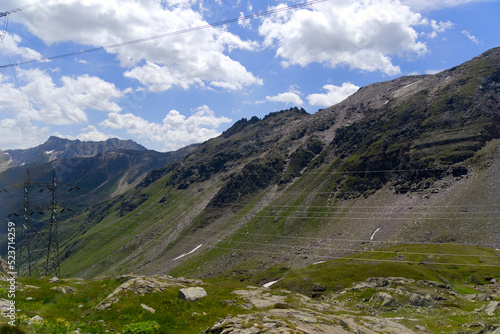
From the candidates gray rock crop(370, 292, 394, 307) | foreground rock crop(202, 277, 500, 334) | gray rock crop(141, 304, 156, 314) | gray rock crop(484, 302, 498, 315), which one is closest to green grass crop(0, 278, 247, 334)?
gray rock crop(141, 304, 156, 314)

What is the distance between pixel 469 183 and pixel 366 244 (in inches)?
3074

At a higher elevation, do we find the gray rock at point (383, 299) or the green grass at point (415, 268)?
the gray rock at point (383, 299)

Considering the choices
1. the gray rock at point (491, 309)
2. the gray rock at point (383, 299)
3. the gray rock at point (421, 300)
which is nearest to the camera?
the gray rock at point (491, 309)

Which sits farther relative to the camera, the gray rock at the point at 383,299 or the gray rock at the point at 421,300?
the gray rock at the point at 383,299

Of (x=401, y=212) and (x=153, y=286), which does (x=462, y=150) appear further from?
(x=153, y=286)

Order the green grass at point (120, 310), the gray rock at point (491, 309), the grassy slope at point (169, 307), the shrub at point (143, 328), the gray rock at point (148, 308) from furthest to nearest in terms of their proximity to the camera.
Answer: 1. the gray rock at point (491, 309)
2. the gray rock at point (148, 308)
3. the grassy slope at point (169, 307)
4. the green grass at point (120, 310)
5. the shrub at point (143, 328)

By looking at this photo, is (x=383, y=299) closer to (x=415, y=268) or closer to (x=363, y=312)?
(x=363, y=312)

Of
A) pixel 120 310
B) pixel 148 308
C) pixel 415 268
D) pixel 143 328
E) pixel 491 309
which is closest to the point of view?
pixel 143 328

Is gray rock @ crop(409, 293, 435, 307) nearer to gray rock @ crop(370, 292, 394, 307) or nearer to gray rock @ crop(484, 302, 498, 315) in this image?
gray rock @ crop(370, 292, 394, 307)

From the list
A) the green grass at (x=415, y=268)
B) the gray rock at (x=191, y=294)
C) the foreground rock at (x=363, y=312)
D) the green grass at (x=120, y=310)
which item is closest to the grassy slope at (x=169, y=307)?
the green grass at (x=120, y=310)

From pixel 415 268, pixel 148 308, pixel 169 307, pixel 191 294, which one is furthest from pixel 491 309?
pixel 415 268

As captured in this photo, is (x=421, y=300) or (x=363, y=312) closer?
(x=363, y=312)

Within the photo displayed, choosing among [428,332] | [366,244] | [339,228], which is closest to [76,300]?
[428,332]

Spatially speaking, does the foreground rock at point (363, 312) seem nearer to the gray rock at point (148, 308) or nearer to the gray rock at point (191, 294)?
the gray rock at point (191, 294)
